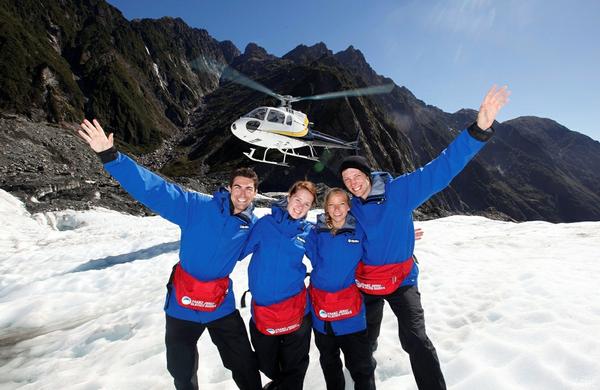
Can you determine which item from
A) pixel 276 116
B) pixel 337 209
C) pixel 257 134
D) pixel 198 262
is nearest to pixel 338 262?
pixel 337 209

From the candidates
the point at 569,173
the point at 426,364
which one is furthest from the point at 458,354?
the point at 569,173

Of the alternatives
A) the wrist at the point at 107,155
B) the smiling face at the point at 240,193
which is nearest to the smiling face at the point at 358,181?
the smiling face at the point at 240,193

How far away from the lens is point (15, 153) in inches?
1384

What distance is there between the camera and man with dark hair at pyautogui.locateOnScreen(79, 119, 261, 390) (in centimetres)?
387

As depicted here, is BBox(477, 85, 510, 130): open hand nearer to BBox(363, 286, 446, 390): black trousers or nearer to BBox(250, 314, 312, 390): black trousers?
BBox(363, 286, 446, 390): black trousers

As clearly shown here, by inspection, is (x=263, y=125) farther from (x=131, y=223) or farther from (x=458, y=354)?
(x=458, y=354)

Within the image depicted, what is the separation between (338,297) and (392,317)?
10.3 ft

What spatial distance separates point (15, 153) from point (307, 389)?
43.9 metres

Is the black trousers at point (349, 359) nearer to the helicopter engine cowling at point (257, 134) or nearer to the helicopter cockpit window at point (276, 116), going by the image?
the helicopter engine cowling at point (257, 134)

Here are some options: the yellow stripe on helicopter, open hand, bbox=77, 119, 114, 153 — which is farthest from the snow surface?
the yellow stripe on helicopter

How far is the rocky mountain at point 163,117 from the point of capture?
41.8 metres

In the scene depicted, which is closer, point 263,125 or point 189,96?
point 263,125

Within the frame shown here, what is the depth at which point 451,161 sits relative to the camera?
418cm

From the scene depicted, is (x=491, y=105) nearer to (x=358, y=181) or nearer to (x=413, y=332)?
(x=358, y=181)
